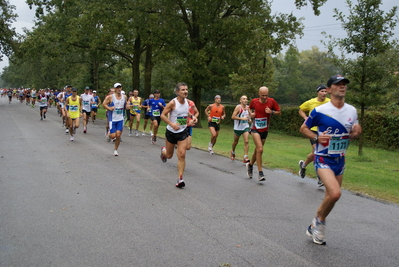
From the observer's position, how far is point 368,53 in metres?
14.2

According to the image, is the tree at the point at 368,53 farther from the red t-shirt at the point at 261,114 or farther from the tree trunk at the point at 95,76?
the tree trunk at the point at 95,76

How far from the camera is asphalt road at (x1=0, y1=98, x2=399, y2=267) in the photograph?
4633 millimetres

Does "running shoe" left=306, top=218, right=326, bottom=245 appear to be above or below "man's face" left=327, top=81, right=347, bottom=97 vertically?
below

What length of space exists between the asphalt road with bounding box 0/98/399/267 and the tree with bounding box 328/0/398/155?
5.93 m

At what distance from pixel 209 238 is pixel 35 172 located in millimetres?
5717

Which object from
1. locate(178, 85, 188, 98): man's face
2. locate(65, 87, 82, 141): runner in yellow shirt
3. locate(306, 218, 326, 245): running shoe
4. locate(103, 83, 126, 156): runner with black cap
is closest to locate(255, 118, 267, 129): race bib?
locate(178, 85, 188, 98): man's face

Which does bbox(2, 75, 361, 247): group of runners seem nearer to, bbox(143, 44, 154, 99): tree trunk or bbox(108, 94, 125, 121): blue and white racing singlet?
bbox(108, 94, 125, 121): blue and white racing singlet

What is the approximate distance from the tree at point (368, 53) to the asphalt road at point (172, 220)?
5.93 metres

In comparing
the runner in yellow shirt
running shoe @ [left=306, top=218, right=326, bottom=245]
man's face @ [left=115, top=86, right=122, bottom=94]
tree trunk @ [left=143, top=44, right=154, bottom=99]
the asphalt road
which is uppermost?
tree trunk @ [left=143, top=44, right=154, bottom=99]

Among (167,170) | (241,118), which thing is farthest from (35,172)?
(241,118)

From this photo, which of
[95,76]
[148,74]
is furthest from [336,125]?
[95,76]

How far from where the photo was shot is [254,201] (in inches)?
289

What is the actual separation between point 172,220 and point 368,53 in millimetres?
11077

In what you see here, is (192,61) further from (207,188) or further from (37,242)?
(37,242)
